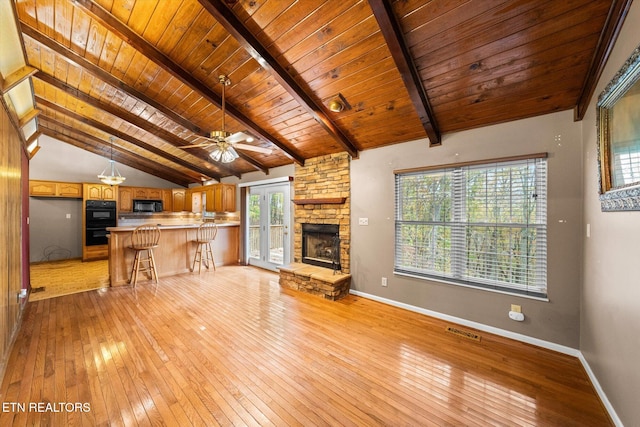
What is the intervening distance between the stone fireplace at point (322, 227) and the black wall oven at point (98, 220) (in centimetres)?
578

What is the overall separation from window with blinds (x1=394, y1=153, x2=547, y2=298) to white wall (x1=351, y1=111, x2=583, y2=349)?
0.30 ft

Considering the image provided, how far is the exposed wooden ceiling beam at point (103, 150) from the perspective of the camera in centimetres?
577

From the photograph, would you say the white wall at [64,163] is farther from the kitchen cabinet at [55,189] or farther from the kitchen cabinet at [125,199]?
the kitchen cabinet at [125,199]

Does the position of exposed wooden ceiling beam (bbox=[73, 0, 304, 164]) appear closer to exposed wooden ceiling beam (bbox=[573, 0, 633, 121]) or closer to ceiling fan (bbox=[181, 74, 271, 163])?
ceiling fan (bbox=[181, 74, 271, 163])

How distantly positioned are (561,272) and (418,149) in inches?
79.6

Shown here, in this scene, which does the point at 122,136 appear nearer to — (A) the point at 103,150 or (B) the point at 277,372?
(A) the point at 103,150

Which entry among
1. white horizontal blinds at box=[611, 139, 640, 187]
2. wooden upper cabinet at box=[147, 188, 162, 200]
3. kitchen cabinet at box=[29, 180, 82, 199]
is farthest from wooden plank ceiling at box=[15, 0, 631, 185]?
wooden upper cabinet at box=[147, 188, 162, 200]

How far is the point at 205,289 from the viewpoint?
4195 mm

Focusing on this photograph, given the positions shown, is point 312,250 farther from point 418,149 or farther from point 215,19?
point 215,19

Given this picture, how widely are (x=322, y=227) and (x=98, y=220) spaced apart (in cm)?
657

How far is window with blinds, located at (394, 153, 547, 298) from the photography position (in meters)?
2.53

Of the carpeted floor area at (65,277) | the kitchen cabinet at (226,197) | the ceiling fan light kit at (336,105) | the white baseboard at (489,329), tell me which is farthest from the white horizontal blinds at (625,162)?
the carpeted floor area at (65,277)

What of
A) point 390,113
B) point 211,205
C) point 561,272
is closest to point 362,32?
point 390,113

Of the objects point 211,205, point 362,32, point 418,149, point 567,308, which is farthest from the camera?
point 211,205
